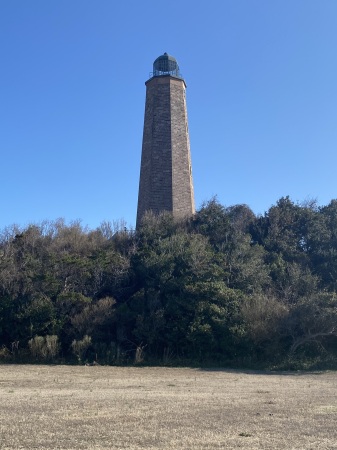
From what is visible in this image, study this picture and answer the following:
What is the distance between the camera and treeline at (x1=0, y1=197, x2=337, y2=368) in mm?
21688

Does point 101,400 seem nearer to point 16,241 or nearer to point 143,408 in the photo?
point 143,408

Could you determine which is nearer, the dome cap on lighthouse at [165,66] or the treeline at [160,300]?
the treeline at [160,300]

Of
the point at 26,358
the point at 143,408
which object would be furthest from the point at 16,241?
the point at 143,408

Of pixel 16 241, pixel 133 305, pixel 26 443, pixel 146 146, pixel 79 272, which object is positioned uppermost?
pixel 146 146

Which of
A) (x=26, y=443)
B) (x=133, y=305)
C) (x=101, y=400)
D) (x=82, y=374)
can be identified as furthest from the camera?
(x=133, y=305)

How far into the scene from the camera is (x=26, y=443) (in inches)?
264

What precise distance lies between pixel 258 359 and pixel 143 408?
41.8 feet

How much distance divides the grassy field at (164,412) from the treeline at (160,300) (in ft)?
15.5

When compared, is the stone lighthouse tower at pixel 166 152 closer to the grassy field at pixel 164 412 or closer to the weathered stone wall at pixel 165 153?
the weathered stone wall at pixel 165 153

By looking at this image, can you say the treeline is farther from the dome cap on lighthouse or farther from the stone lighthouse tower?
the dome cap on lighthouse

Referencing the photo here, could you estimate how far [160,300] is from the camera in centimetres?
2356

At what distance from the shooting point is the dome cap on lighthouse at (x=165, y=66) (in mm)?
35875

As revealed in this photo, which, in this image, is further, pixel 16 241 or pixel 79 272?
pixel 16 241

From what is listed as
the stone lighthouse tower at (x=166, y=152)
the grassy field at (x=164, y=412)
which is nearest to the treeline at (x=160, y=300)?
the stone lighthouse tower at (x=166, y=152)
